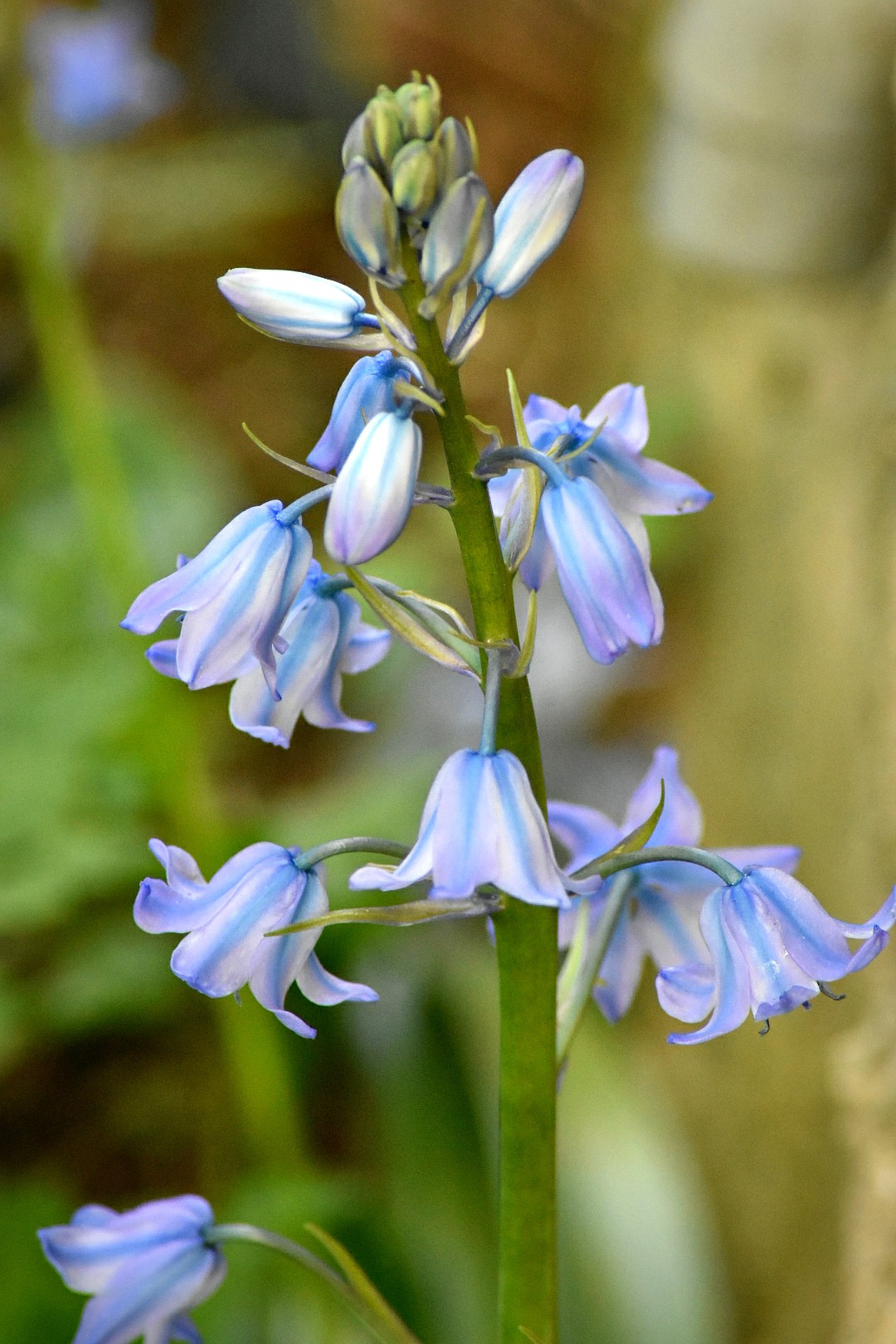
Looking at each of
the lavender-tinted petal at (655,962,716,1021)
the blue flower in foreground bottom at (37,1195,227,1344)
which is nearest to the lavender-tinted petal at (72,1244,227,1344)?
the blue flower in foreground bottom at (37,1195,227,1344)

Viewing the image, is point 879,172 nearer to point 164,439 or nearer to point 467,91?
point 164,439

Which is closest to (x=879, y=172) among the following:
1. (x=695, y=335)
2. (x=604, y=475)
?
(x=695, y=335)

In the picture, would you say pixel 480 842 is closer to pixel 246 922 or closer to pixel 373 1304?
pixel 246 922

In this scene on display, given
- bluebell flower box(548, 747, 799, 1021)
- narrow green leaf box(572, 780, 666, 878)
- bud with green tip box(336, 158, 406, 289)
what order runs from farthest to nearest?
bluebell flower box(548, 747, 799, 1021) < narrow green leaf box(572, 780, 666, 878) < bud with green tip box(336, 158, 406, 289)

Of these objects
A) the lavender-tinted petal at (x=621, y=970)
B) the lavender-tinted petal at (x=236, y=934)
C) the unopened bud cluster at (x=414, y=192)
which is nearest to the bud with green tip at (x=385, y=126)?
the unopened bud cluster at (x=414, y=192)

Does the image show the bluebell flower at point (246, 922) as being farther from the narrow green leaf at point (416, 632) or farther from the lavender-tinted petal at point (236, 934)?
the narrow green leaf at point (416, 632)

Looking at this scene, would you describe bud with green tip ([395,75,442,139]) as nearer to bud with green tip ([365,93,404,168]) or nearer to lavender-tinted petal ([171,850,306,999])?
bud with green tip ([365,93,404,168])

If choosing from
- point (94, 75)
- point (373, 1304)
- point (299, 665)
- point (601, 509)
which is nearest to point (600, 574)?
point (601, 509)
